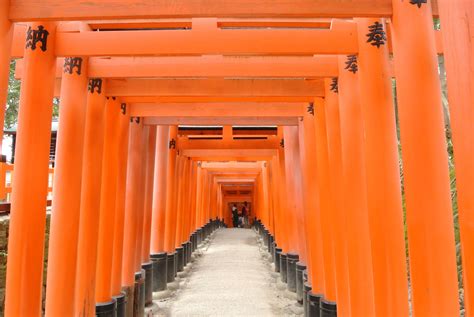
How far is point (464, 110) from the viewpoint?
1.97m

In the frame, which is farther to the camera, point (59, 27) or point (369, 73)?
point (59, 27)

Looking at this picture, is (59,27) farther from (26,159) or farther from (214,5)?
(214,5)

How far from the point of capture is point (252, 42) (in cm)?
328

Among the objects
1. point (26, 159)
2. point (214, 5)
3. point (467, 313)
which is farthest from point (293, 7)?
point (26, 159)

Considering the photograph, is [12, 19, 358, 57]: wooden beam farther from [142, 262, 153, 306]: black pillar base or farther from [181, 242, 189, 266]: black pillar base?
[181, 242, 189, 266]: black pillar base

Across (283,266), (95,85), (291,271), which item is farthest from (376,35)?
(283,266)

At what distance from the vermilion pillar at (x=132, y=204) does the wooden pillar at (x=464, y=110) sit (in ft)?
16.2

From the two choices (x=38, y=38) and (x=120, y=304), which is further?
(x=120, y=304)

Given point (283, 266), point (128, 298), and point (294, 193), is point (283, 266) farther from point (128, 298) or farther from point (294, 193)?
point (128, 298)

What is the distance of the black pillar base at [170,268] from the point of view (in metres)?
9.22

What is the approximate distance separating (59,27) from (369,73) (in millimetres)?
2931

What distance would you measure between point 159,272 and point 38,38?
6455mm

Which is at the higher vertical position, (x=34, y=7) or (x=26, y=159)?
(x=34, y=7)

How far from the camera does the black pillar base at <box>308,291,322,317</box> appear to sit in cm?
519
